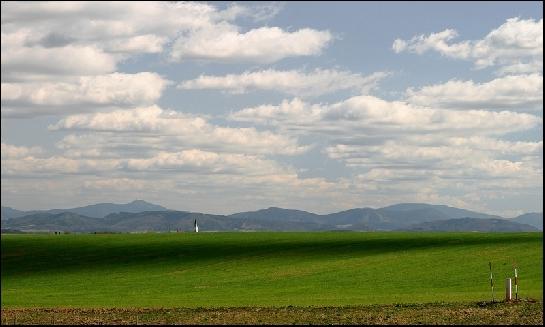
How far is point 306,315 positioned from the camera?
135 feet

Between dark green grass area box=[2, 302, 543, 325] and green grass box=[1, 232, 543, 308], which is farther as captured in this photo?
green grass box=[1, 232, 543, 308]

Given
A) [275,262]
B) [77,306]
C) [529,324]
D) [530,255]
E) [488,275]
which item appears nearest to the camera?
[529,324]

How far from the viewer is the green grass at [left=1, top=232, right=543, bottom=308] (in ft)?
186

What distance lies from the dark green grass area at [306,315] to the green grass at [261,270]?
4.49 m

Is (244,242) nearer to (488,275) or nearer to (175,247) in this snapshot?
(175,247)

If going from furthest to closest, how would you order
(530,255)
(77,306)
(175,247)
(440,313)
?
(175,247), (530,255), (77,306), (440,313)

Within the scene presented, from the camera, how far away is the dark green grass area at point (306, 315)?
38.8 metres

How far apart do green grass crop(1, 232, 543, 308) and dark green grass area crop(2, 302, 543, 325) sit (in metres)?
4.49

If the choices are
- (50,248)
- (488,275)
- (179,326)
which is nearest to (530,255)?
(488,275)

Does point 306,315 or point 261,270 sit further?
point 261,270

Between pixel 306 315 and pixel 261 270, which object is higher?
pixel 261 270

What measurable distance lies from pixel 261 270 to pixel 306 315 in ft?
142

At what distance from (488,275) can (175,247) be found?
5665cm

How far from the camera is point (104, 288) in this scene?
2842 inches
